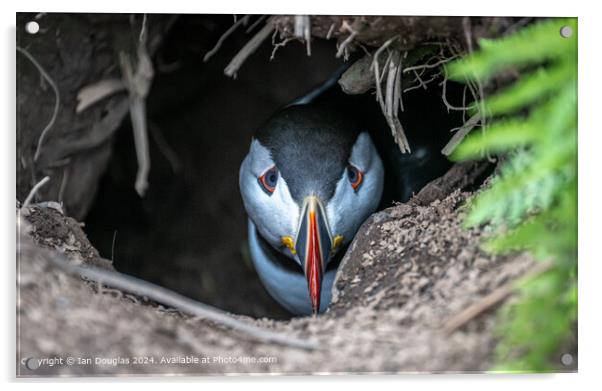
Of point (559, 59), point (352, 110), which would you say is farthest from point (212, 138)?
point (559, 59)

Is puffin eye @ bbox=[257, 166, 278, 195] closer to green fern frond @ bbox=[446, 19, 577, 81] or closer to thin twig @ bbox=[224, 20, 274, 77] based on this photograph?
thin twig @ bbox=[224, 20, 274, 77]

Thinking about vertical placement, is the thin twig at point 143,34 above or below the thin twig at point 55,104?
above

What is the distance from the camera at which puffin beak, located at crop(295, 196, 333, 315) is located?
211cm

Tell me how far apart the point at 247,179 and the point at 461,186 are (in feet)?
2.34

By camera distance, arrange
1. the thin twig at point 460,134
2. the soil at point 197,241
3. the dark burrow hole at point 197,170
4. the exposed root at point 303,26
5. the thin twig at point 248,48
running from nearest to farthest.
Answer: the soil at point 197,241, the exposed root at point 303,26, the thin twig at point 460,134, the thin twig at point 248,48, the dark burrow hole at point 197,170

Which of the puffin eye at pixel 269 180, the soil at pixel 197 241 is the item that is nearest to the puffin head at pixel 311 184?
the puffin eye at pixel 269 180

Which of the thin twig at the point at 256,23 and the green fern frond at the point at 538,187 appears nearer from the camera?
the green fern frond at the point at 538,187

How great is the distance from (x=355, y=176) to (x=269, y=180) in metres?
0.27

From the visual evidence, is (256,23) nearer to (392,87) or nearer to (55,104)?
(392,87)

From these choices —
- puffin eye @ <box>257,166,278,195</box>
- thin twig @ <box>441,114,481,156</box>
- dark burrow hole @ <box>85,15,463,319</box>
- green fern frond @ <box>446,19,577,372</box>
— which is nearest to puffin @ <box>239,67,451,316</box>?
puffin eye @ <box>257,166,278,195</box>

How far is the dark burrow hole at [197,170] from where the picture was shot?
2.78 meters

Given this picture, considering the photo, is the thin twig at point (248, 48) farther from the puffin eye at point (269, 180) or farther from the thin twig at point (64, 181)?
the thin twig at point (64, 181)

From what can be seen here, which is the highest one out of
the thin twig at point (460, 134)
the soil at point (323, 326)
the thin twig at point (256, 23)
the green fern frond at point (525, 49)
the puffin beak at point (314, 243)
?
the thin twig at point (256, 23)

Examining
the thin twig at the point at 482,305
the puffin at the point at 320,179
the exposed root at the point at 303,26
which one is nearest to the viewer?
the thin twig at the point at 482,305
